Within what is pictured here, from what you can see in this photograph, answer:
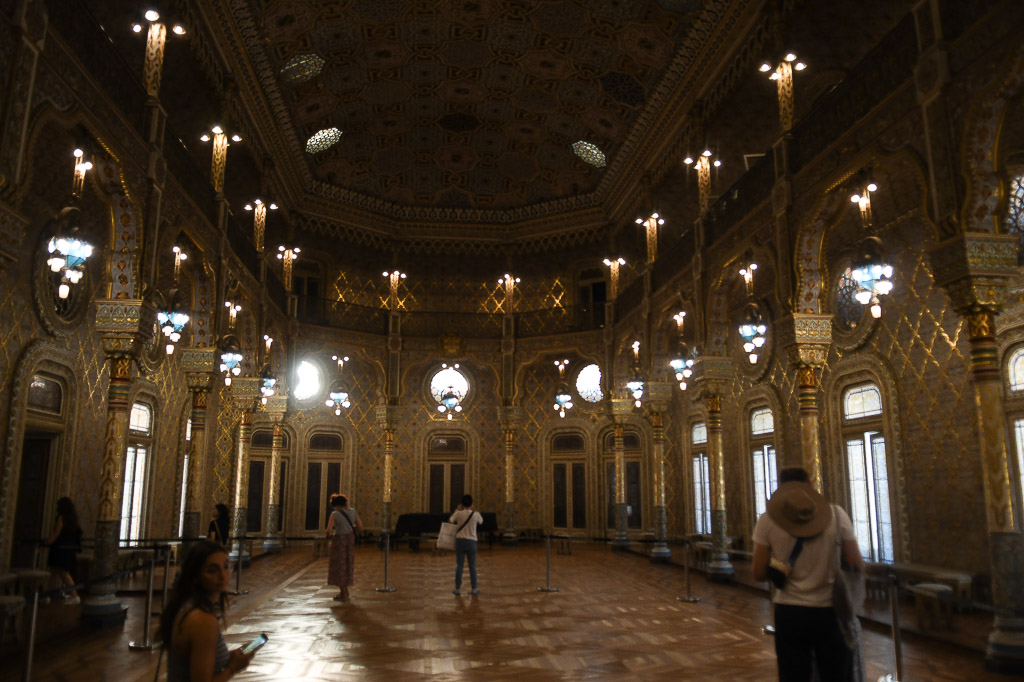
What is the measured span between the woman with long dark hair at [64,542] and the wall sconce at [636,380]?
12.2 m

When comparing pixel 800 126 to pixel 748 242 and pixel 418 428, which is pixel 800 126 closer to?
pixel 748 242

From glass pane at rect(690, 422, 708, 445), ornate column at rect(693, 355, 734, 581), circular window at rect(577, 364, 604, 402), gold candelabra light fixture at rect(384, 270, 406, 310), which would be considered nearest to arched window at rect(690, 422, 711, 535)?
glass pane at rect(690, 422, 708, 445)

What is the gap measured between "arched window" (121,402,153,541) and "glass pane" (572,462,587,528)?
1371 cm

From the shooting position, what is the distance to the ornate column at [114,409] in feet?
32.3

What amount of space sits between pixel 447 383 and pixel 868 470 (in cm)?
1535

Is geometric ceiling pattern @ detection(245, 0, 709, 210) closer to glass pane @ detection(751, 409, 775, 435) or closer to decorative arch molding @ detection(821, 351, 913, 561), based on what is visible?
decorative arch molding @ detection(821, 351, 913, 561)

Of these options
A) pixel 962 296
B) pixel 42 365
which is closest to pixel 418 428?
pixel 42 365

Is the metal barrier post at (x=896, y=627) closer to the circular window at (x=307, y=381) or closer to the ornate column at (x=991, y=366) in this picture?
the ornate column at (x=991, y=366)

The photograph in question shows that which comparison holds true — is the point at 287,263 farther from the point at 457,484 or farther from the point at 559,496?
the point at 559,496

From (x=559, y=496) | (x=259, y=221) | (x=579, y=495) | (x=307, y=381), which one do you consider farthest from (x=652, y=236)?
(x=307, y=381)

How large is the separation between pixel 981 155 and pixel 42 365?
1303 cm

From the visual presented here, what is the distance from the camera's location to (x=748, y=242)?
13227 millimetres

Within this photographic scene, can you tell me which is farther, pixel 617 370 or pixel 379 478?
pixel 379 478

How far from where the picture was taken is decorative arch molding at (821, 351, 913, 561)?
1262 cm
